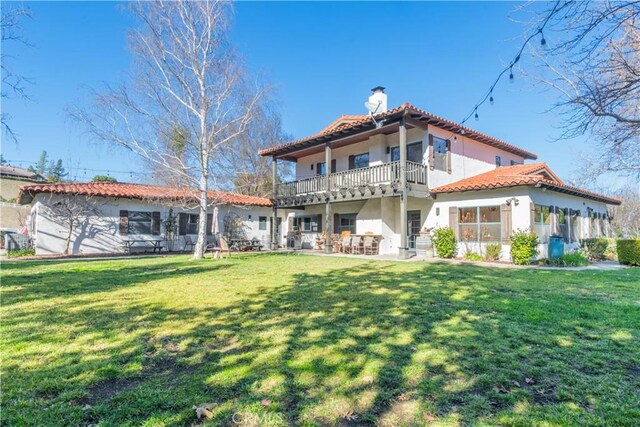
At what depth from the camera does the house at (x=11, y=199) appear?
25469mm

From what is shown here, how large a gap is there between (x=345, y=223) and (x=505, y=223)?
8.28m

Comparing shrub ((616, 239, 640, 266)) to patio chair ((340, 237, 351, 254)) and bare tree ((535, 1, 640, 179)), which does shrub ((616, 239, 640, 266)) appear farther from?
patio chair ((340, 237, 351, 254))

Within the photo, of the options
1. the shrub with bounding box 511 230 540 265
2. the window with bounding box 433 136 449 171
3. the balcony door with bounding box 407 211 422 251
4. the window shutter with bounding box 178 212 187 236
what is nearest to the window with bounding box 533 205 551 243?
the shrub with bounding box 511 230 540 265

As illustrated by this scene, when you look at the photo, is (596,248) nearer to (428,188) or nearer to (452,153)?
(452,153)

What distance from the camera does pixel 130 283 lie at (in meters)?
7.35

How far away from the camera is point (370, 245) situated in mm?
16375

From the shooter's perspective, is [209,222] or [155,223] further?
[209,222]

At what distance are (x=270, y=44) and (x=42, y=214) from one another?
13287 millimetres

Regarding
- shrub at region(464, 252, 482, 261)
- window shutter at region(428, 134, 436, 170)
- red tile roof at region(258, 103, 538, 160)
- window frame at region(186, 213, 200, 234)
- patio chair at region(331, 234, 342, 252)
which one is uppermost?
red tile roof at region(258, 103, 538, 160)

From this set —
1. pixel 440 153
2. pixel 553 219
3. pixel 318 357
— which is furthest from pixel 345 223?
pixel 318 357

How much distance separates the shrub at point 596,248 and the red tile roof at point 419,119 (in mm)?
6289

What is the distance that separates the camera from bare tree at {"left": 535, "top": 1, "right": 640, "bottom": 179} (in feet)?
12.0

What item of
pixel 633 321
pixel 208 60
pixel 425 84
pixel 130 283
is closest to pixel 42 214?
pixel 208 60

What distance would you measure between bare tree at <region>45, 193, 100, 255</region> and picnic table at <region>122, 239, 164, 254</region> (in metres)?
2.24
